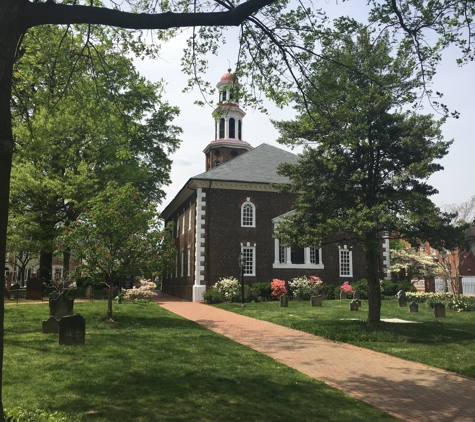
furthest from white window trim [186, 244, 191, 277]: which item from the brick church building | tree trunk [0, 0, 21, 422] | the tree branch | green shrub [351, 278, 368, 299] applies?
tree trunk [0, 0, 21, 422]

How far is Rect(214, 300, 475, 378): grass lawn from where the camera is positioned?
33.0 feet

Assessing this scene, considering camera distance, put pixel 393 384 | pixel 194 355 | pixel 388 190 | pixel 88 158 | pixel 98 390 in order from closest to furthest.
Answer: pixel 98 390, pixel 393 384, pixel 194 355, pixel 388 190, pixel 88 158

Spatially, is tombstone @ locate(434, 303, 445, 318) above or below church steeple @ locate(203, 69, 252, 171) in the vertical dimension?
below

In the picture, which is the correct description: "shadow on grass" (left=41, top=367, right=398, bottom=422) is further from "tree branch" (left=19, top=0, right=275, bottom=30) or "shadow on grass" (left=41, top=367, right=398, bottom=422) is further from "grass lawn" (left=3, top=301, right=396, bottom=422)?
"tree branch" (left=19, top=0, right=275, bottom=30)

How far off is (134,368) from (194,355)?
1.82 meters

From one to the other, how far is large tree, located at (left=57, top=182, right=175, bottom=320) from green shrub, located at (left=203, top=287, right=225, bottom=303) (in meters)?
10.1

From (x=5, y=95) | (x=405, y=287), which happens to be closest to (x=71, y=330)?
(x=5, y=95)

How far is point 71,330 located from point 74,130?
19291 millimetres

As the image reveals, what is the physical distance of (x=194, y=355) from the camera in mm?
9875

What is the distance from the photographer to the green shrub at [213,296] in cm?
2591

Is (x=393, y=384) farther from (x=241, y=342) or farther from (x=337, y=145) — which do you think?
(x=337, y=145)

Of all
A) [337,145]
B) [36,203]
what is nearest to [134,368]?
[337,145]

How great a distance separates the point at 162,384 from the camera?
7258 millimetres

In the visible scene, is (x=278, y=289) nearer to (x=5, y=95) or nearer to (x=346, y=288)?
(x=346, y=288)
